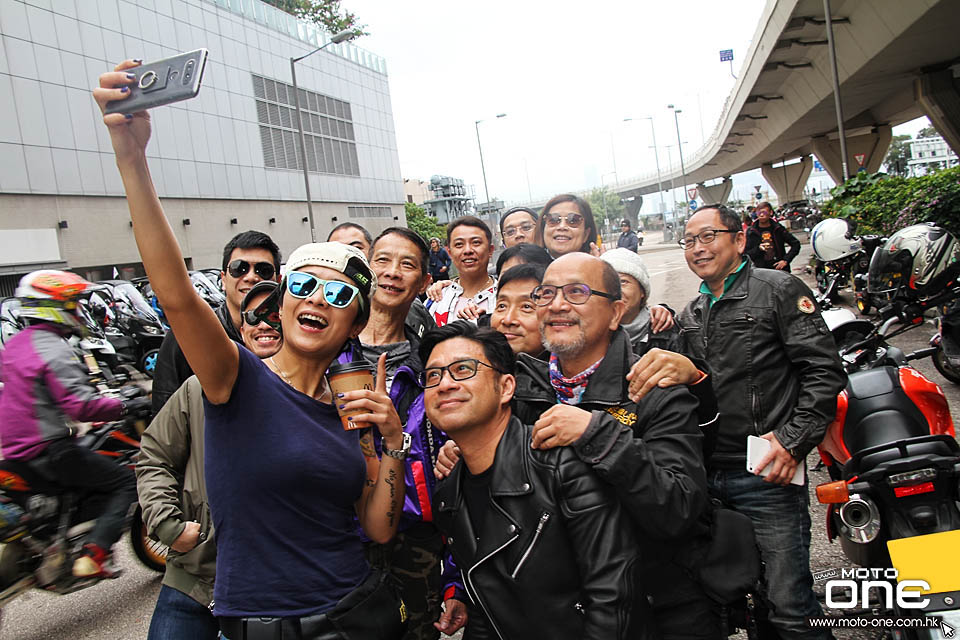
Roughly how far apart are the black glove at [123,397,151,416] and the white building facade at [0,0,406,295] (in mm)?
18622

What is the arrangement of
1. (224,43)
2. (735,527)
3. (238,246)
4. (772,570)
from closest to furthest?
(735,527) → (772,570) → (238,246) → (224,43)

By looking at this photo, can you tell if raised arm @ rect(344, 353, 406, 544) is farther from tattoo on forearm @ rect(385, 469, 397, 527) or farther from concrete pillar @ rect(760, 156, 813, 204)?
concrete pillar @ rect(760, 156, 813, 204)

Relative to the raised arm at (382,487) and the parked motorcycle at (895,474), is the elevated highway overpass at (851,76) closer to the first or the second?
the parked motorcycle at (895,474)

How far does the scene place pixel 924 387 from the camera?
2.72 m

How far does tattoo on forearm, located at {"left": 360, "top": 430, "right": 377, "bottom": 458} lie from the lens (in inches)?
86.2

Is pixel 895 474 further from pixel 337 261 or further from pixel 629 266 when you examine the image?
pixel 337 261

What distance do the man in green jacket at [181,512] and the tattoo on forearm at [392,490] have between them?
718mm

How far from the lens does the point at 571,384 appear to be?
2490 millimetres

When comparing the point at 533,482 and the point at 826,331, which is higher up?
the point at 826,331

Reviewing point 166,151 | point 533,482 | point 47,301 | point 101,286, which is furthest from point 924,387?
point 166,151

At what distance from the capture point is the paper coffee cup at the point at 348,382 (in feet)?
6.50

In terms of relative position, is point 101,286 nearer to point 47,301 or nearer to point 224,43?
point 47,301

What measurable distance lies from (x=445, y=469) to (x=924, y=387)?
2053 mm

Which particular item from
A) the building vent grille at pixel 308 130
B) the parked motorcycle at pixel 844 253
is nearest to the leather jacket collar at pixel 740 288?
the parked motorcycle at pixel 844 253
